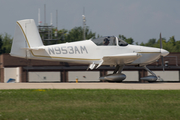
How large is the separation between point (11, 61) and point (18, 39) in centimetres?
1344

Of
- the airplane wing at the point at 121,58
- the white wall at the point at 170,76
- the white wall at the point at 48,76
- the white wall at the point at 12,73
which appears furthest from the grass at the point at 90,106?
the white wall at the point at 12,73

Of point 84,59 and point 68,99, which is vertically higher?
point 84,59

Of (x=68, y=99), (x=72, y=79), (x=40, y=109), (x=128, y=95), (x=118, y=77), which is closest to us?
(x=40, y=109)

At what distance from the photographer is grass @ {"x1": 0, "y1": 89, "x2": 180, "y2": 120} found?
22.7ft

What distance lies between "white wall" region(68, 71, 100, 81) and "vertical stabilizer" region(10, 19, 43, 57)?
1145cm

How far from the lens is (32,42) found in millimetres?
17125

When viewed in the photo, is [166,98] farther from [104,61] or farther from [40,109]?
[104,61]

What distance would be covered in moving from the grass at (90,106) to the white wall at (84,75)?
17652 millimetres

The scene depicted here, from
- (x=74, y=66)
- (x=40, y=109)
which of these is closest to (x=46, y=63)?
(x=74, y=66)

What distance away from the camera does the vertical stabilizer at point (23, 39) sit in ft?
55.6

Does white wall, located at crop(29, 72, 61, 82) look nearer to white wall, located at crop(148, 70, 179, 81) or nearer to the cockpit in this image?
white wall, located at crop(148, 70, 179, 81)

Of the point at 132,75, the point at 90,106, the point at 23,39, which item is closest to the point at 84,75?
the point at 132,75

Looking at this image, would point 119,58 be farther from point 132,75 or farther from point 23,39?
point 132,75

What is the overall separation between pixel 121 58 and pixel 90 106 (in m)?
8.40
